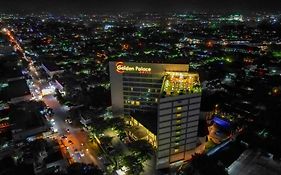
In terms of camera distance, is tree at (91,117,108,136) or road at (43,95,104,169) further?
tree at (91,117,108,136)

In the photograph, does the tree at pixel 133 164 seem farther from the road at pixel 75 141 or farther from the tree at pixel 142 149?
the road at pixel 75 141

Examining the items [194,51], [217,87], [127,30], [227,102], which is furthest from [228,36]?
[227,102]

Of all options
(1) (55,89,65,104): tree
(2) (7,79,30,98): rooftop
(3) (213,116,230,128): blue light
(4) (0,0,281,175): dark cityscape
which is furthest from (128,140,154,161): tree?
(2) (7,79,30,98): rooftop

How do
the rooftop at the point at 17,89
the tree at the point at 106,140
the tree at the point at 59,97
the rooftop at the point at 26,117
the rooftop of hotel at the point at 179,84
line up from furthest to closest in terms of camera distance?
the rooftop at the point at 17,89 < the tree at the point at 59,97 < the rooftop at the point at 26,117 < the tree at the point at 106,140 < the rooftop of hotel at the point at 179,84

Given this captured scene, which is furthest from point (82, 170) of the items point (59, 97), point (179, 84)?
point (59, 97)

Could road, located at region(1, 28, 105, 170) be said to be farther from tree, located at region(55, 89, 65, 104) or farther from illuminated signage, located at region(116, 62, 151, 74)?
illuminated signage, located at region(116, 62, 151, 74)

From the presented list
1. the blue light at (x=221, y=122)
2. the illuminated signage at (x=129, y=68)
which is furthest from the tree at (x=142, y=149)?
the blue light at (x=221, y=122)

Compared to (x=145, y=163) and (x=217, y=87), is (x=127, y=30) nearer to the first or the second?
(x=217, y=87)

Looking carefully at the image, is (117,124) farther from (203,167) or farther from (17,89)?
(17,89)
